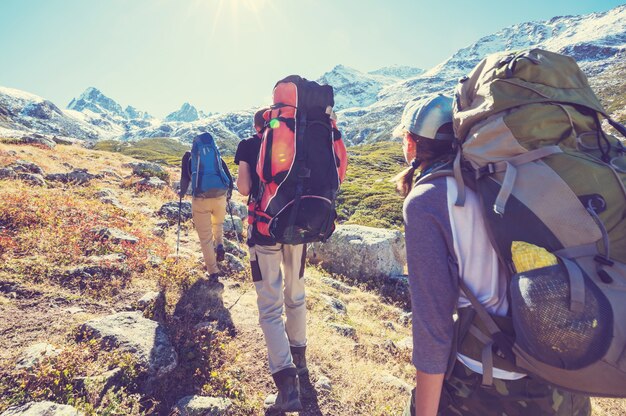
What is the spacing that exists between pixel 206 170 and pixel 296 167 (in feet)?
12.8

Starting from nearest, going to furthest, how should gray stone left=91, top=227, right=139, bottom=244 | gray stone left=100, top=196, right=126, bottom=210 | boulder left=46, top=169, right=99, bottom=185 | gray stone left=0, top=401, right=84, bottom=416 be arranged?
gray stone left=0, top=401, right=84, bottom=416 → gray stone left=91, top=227, right=139, bottom=244 → gray stone left=100, top=196, right=126, bottom=210 → boulder left=46, top=169, right=99, bottom=185

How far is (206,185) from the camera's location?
6.93m

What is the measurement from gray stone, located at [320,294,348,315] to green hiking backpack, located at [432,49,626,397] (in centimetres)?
651

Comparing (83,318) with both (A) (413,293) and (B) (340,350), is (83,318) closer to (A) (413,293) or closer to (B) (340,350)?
(B) (340,350)

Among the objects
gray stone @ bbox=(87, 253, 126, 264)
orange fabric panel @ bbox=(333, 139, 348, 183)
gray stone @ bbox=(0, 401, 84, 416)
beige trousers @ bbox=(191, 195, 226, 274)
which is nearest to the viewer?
gray stone @ bbox=(0, 401, 84, 416)

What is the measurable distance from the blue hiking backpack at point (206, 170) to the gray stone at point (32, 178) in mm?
8660

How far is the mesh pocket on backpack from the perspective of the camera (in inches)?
55.7

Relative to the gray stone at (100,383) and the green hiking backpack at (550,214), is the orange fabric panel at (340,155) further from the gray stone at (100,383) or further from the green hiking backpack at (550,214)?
the gray stone at (100,383)

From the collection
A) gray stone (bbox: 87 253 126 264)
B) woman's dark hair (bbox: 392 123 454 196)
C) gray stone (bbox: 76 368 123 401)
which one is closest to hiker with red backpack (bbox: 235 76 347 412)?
woman's dark hair (bbox: 392 123 454 196)

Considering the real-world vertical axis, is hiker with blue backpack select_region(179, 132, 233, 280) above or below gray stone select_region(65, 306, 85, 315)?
above

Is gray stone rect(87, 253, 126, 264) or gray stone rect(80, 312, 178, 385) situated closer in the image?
gray stone rect(80, 312, 178, 385)

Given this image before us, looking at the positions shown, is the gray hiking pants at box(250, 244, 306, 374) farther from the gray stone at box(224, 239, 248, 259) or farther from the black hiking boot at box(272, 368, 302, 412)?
the gray stone at box(224, 239, 248, 259)

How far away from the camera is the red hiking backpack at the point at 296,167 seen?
147 inches

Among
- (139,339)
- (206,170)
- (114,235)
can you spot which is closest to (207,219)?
(206,170)
